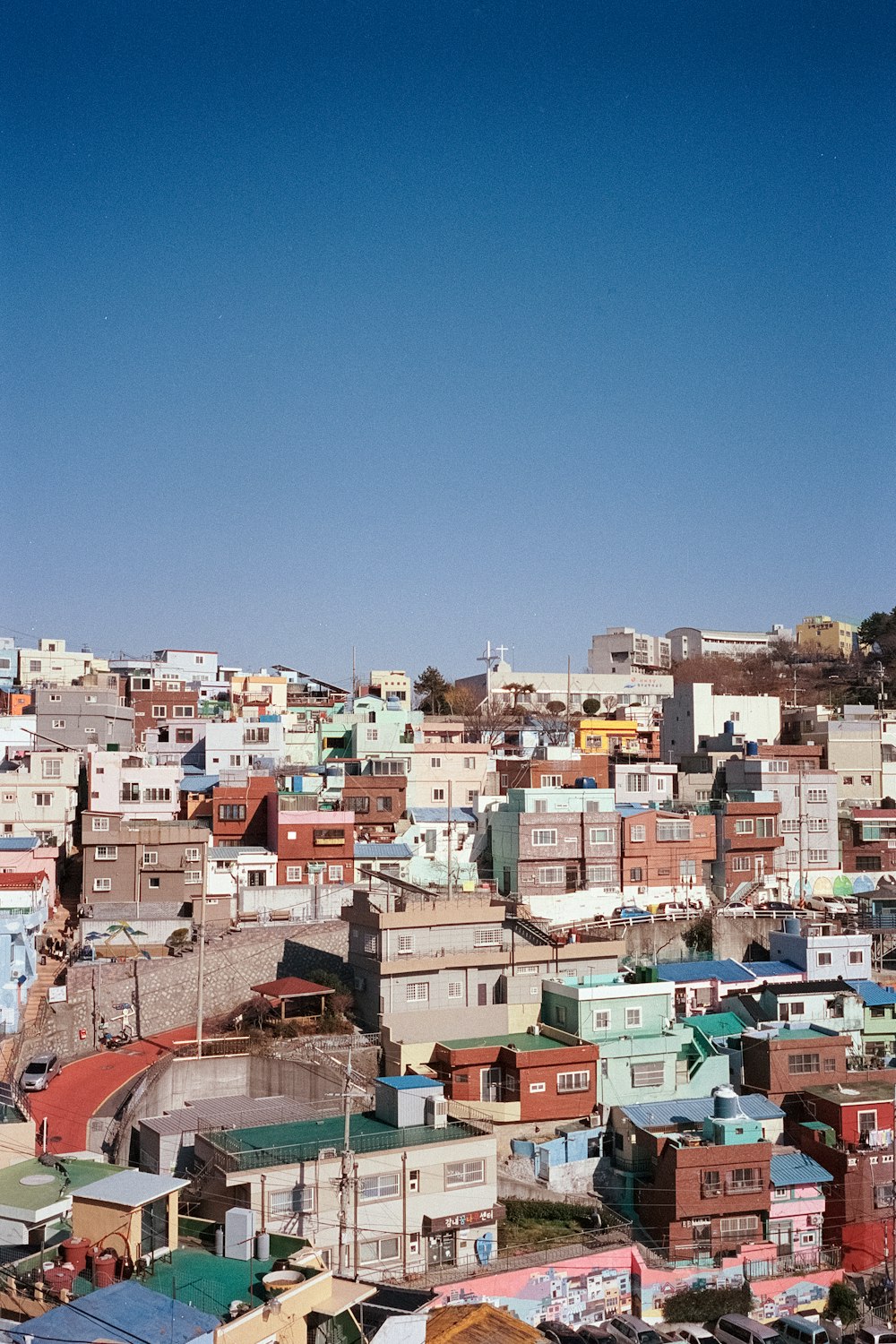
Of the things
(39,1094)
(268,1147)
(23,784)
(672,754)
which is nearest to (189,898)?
(23,784)

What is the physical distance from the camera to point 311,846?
26.9 m

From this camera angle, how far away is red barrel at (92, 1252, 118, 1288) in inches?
443

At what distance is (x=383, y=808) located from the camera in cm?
2925

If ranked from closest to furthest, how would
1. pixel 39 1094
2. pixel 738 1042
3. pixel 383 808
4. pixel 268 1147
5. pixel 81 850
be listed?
pixel 268 1147 → pixel 39 1094 → pixel 738 1042 → pixel 81 850 → pixel 383 808

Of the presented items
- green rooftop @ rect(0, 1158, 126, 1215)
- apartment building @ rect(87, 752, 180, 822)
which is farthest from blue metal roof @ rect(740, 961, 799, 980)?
green rooftop @ rect(0, 1158, 126, 1215)

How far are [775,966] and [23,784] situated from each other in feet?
50.4

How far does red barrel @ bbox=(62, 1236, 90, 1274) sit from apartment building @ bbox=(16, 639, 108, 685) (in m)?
36.7

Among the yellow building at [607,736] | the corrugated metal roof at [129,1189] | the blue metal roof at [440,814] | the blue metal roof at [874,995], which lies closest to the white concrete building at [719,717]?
the yellow building at [607,736]

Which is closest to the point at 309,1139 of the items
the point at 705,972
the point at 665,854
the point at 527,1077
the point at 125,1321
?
the point at 527,1077

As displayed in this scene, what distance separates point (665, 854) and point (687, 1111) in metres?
9.58

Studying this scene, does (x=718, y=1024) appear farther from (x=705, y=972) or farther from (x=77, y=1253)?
(x=77, y=1253)

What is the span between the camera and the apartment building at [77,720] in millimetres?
33125

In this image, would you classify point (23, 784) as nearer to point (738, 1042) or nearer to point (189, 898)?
point (189, 898)

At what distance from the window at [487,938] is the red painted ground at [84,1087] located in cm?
472
